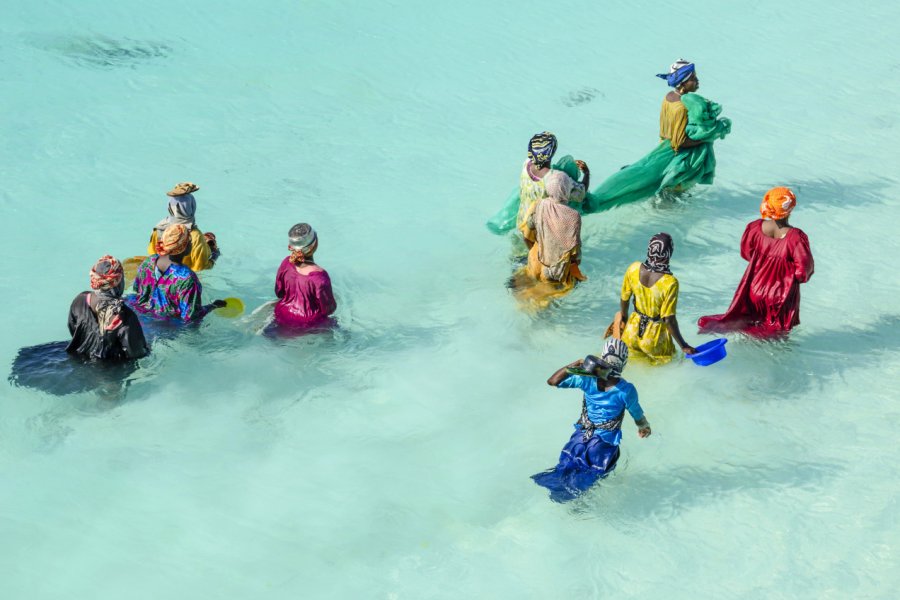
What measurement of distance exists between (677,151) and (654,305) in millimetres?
3359

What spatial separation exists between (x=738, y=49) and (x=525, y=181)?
7.34 metres

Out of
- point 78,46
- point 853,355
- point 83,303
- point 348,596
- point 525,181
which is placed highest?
point 78,46

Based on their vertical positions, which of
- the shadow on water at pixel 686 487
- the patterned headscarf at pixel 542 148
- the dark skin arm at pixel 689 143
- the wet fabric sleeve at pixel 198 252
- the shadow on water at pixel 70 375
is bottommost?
the shadow on water at pixel 686 487

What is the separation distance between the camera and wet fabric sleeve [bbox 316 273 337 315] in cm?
899

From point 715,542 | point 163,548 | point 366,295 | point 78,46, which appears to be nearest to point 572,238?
point 366,295

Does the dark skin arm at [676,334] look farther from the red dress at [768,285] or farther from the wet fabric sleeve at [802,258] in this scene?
the wet fabric sleeve at [802,258]

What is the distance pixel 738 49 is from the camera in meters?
15.9

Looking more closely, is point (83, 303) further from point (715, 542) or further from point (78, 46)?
point (78, 46)

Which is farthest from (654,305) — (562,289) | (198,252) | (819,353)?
(198,252)

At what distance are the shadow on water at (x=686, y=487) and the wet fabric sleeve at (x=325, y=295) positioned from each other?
270 cm

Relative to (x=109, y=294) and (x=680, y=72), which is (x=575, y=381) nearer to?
(x=109, y=294)

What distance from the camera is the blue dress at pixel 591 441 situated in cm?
745

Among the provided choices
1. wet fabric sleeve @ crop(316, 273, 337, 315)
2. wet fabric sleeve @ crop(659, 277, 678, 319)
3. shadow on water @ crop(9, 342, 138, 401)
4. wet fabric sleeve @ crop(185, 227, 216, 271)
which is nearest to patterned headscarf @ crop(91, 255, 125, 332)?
shadow on water @ crop(9, 342, 138, 401)

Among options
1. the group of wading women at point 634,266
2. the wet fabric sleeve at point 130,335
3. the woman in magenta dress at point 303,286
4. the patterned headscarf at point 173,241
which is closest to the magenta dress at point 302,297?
the woman in magenta dress at point 303,286
